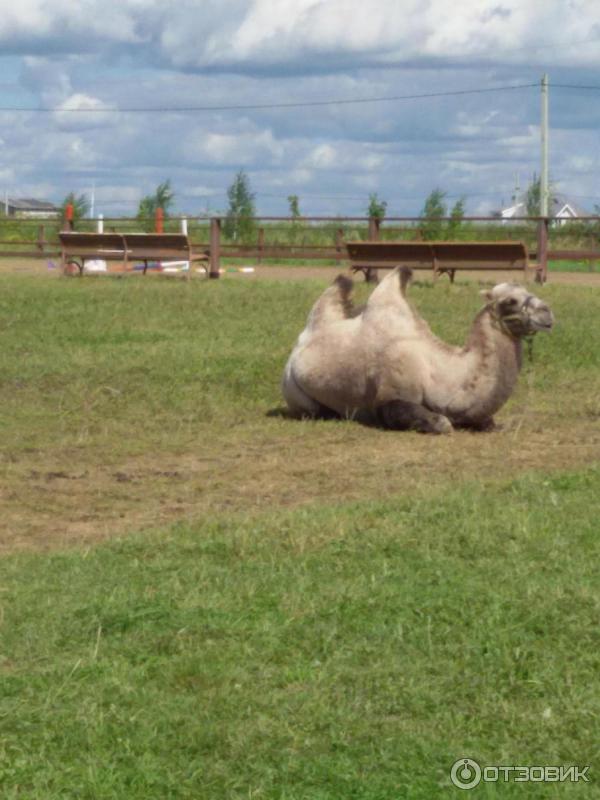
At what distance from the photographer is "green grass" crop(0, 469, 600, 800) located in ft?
14.9

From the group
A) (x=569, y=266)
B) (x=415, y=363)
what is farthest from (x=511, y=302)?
(x=569, y=266)

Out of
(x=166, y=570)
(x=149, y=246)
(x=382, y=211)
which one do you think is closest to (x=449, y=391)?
(x=166, y=570)

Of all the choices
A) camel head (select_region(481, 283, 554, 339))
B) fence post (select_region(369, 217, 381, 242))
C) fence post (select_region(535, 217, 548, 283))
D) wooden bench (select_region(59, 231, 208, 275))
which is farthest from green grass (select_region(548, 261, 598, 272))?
camel head (select_region(481, 283, 554, 339))

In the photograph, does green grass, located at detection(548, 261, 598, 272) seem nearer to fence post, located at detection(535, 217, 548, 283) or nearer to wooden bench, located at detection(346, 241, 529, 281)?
fence post, located at detection(535, 217, 548, 283)

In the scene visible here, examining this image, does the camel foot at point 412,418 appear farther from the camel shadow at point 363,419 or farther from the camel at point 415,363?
the camel shadow at point 363,419

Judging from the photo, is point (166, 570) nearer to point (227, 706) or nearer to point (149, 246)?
point (227, 706)

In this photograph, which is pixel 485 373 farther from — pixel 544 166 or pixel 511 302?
pixel 544 166

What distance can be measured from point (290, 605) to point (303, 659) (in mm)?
538

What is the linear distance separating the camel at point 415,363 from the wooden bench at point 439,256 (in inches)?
407

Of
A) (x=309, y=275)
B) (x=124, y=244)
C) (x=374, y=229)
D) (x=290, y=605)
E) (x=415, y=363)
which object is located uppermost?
(x=374, y=229)

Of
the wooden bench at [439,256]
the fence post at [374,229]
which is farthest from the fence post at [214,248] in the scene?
the wooden bench at [439,256]

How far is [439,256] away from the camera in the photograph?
22.1 meters

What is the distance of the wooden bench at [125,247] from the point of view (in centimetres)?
2469

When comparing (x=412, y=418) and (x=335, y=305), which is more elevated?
(x=335, y=305)
